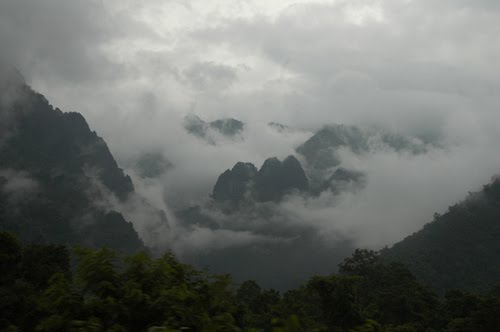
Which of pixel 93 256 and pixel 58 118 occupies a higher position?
pixel 58 118

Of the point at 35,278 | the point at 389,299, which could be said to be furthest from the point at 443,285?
the point at 35,278

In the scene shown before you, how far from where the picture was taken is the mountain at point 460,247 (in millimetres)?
101375

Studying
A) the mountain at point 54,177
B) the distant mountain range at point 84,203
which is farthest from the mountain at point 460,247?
the mountain at point 54,177

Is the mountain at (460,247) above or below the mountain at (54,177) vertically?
below

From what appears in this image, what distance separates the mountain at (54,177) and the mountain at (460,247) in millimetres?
80072

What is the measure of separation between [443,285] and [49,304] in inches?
4170

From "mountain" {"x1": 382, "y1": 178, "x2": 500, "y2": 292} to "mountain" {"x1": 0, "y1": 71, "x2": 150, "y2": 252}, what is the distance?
80.1m

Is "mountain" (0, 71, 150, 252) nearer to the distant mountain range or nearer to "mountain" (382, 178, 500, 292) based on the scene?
the distant mountain range

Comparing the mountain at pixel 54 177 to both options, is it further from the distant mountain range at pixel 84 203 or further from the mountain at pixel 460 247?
the mountain at pixel 460 247

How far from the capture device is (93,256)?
6.58m

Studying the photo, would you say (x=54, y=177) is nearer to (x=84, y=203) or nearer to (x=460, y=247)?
(x=84, y=203)

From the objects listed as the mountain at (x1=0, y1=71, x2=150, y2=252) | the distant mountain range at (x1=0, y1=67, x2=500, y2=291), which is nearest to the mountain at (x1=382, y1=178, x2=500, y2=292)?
the distant mountain range at (x1=0, y1=67, x2=500, y2=291)

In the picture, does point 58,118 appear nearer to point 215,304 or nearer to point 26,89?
point 26,89

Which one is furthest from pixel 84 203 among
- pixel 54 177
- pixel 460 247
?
pixel 460 247
